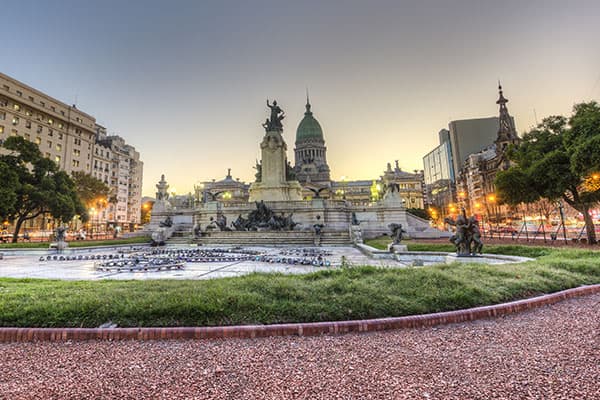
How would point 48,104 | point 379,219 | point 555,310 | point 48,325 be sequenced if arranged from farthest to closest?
point 48,104, point 379,219, point 555,310, point 48,325

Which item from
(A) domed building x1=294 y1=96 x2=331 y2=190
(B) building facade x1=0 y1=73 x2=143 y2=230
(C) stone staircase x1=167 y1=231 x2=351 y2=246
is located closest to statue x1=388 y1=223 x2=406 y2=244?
(C) stone staircase x1=167 y1=231 x2=351 y2=246

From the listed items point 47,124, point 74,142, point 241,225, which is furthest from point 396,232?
point 74,142

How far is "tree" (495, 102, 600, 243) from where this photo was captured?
17.2 metres

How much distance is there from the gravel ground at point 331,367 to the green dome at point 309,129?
392 ft

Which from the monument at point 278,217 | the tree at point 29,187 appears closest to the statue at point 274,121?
the monument at point 278,217

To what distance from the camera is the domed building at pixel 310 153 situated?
10906 cm

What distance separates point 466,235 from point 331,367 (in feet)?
37.8

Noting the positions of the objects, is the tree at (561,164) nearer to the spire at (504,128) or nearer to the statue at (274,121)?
the statue at (274,121)

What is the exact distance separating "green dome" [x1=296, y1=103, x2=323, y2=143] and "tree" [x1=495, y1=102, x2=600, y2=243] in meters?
99.4

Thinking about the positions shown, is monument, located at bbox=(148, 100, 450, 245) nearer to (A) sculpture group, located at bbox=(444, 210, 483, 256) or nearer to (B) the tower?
(A) sculpture group, located at bbox=(444, 210, 483, 256)

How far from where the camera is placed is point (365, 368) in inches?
145

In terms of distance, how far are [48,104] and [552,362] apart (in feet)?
266

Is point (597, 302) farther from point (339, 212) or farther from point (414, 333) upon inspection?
point (339, 212)

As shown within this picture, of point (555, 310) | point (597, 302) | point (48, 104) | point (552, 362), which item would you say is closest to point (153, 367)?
point (552, 362)
